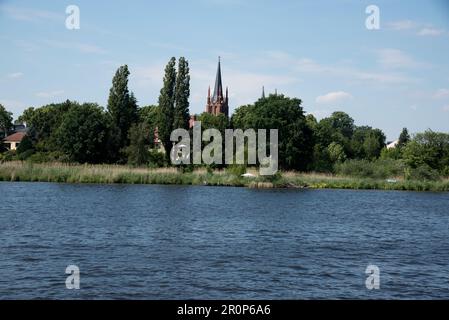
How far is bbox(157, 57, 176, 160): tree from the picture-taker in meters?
66.8

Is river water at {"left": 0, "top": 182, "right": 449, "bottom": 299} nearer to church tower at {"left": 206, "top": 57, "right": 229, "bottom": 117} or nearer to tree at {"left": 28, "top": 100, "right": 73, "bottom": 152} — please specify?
tree at {"left": 28, "top": 100, "right": 73, "bottom": 152}

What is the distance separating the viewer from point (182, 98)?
221ft

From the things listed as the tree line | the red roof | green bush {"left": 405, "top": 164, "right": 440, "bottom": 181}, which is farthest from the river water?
the red roof

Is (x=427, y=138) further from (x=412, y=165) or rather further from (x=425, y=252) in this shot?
(x=425, y=252)

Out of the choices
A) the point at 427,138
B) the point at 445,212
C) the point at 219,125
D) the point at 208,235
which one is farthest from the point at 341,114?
the point at 208,235

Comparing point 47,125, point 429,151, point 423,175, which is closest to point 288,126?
point 423,175

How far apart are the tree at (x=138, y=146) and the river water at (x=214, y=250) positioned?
29.1 meters

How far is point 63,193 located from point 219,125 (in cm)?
5432

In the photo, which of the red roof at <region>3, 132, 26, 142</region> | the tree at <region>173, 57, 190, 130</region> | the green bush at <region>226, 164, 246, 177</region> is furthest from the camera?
the red roof at <region>3, 132, 26, 142</region>

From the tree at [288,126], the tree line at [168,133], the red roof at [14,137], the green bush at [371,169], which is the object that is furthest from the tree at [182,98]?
the red roof at [14,137]

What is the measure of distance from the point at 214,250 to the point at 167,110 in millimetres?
49660

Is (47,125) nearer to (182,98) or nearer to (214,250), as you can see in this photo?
(182,98)

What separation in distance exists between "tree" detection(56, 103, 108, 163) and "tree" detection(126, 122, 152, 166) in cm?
588
